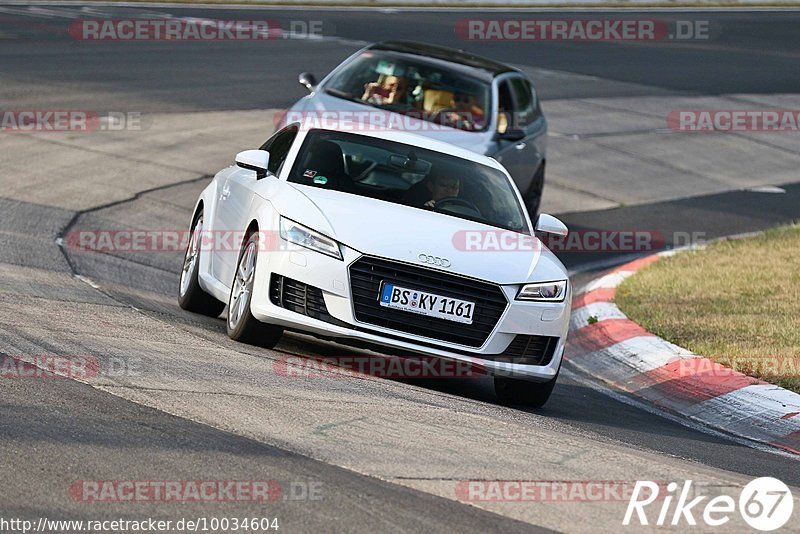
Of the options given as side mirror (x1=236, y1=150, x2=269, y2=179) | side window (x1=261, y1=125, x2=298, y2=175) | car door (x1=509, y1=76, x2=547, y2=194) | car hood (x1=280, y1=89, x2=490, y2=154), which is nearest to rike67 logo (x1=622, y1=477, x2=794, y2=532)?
side mirror (x1=236, y1=150, x2=269, y2=179)

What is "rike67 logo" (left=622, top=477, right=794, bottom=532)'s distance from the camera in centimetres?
554

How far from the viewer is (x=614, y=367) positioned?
10422mm

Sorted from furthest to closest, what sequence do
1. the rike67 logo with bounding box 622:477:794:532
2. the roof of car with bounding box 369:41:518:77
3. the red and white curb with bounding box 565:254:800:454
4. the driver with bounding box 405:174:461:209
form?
the roof of car with bounding box 369:41:518:77, the driver with bounding box 405:174:461:209, the red and white curb with bounding box 565:254:800:454, the rike67 logo with bounding box 622:477:794:532

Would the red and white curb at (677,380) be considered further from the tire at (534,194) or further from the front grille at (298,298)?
the tire at (534,194)

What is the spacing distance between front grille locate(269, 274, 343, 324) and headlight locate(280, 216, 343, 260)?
0.70 feet

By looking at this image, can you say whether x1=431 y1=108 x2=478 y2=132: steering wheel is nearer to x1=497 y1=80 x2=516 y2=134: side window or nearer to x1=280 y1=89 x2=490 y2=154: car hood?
x1=280 y1=89 x2=490 y2=154: car hood

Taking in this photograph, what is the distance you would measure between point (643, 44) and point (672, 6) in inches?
315

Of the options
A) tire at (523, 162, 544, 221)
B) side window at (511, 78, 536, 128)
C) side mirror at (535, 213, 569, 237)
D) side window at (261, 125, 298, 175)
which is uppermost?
side window at (261, 125, 298, 175)

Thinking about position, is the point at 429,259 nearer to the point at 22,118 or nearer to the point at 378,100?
the point at 378,100

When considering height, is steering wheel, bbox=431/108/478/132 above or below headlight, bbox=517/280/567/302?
below

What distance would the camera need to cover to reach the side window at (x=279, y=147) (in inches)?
370

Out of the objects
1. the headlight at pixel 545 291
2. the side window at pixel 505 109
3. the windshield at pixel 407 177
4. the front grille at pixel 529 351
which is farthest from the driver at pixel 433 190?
the side window at pixel 505 109

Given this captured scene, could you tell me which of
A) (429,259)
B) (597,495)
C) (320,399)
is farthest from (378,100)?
(597,495)

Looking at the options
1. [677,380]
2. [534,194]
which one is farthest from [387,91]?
[677,380]
